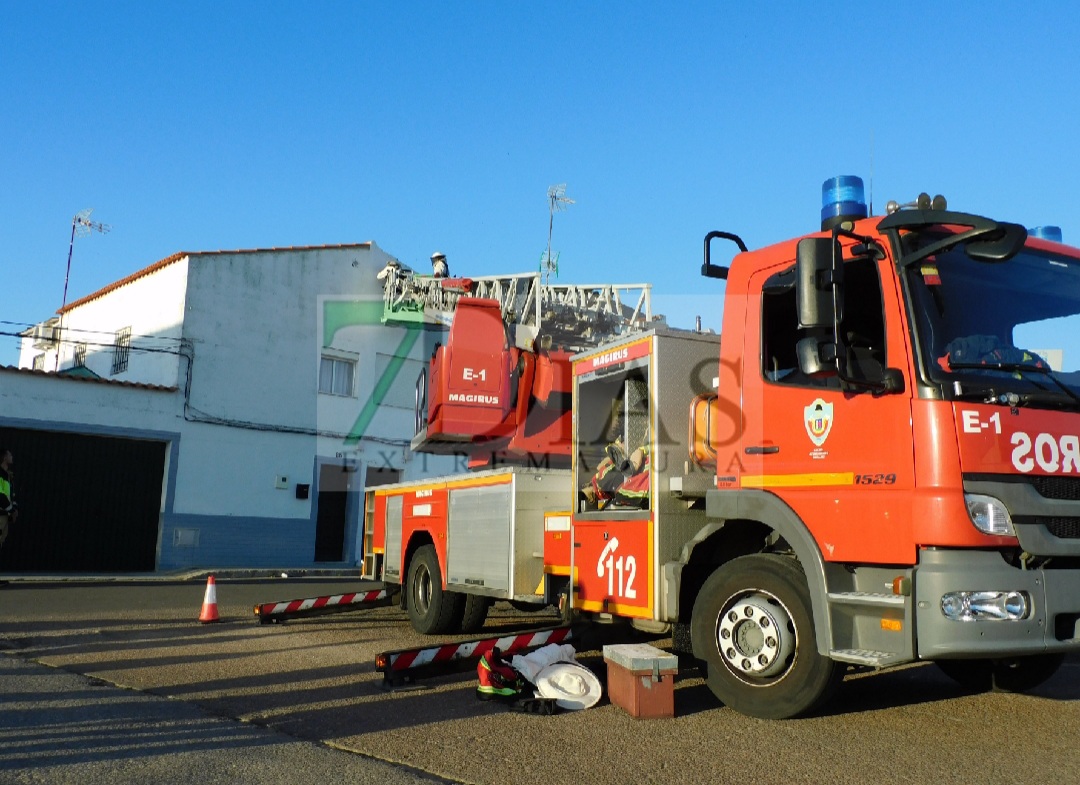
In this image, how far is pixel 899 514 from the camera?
15.8ft

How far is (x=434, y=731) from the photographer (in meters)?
5.27

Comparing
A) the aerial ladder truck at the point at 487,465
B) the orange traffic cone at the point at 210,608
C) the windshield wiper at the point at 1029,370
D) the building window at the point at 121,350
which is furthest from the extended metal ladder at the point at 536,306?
the building window at the point at 121,350

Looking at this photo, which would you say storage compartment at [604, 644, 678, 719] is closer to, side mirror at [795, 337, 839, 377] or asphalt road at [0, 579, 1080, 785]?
asphalt road at [0, 579, 1080, 785]

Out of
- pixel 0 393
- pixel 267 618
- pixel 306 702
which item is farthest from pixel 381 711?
pixel 0 393

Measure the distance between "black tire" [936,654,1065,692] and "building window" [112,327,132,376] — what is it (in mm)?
19692

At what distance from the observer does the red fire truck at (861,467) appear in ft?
15.3

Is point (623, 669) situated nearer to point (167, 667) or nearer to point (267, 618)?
point (167, 667)

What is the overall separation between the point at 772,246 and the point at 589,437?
7.15 feet

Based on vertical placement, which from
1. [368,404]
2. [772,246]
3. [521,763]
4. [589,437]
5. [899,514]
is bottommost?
[521,763]

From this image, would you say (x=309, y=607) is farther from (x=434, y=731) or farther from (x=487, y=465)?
(x=434, y=731)

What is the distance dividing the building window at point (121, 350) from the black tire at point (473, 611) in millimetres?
15526

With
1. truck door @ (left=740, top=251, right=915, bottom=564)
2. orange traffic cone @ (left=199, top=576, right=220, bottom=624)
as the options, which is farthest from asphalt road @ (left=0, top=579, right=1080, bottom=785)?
orange traffic cone @ (left=199, top=576, right=220, bottom=624)

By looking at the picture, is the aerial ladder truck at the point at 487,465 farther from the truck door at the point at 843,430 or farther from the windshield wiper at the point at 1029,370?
the windshield wiper at the point at 1029,370

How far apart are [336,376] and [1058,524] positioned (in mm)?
19806
